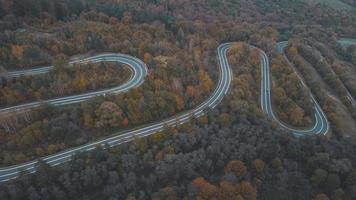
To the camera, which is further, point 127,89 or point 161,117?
point 127,89

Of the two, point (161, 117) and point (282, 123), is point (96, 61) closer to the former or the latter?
point (161, 117)

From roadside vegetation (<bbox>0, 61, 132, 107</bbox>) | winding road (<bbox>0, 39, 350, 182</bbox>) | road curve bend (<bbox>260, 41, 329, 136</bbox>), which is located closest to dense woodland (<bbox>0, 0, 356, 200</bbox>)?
roadside vegetation (<bbox>0, 61, 132, 107</bbox>)

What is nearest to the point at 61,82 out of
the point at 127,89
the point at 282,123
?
the point at 127,89

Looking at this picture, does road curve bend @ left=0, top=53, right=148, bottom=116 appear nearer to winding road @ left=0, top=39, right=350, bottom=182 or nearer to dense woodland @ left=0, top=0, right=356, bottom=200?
winding road @ left=0, top=39, right=350, bottom=182

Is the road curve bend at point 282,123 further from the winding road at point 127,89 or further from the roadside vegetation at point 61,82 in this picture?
the roadside vegetation at point 61,82

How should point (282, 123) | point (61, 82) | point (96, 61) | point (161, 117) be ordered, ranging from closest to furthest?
point (61, 82) < point (161, 117) < point (96, 61) < point (282, 123)

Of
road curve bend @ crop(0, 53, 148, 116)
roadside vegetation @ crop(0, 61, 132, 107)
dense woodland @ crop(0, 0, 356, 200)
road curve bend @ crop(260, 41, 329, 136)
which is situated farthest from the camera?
road curve bend @ crop(260, 41, 329, 136)
